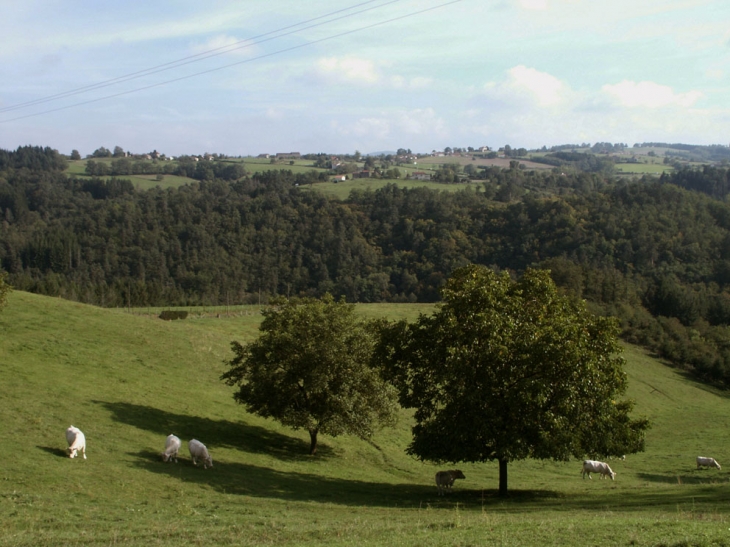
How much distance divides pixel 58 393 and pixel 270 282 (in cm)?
13291

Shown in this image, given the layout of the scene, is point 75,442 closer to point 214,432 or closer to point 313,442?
point 214,432

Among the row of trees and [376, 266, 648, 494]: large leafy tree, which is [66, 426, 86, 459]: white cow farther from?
[376, 266, 648, 494]: large leafy tree

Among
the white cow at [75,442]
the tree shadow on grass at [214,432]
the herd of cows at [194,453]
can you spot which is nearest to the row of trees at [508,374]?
the herd of cows at [194,453]

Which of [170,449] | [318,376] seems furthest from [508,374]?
[170,449]

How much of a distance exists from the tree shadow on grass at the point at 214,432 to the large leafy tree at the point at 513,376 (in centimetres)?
958

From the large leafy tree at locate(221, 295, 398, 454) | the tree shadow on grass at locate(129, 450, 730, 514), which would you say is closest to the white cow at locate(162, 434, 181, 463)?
the tree shadow on grass at locate(129, 450, 730, 514)

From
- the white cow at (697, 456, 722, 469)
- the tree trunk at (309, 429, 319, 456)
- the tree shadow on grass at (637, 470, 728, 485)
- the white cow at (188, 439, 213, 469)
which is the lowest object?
the white cow at (697, 456, 722, 469)

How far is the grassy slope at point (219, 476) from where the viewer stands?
51.3 ft

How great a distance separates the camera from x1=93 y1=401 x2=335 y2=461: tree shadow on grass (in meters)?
30.7

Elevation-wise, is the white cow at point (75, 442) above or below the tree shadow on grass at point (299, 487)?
above

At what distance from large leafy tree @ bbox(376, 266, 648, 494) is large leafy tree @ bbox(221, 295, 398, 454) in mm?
5924

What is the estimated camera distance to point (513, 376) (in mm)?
24047

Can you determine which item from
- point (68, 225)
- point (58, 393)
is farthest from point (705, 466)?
point (68, 225)

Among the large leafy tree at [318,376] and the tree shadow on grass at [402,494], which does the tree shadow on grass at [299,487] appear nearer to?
the tree shadow on grass at [402,494]
